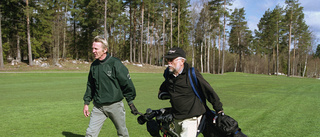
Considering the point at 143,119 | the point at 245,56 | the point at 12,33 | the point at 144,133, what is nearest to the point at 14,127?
the point at 144,133

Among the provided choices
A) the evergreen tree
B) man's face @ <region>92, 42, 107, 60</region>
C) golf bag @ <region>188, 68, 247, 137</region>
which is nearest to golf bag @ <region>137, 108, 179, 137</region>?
golf bag @ <region>188, 68, 247, 137</region>

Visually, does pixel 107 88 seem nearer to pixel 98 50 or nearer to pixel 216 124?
pixel 98 50

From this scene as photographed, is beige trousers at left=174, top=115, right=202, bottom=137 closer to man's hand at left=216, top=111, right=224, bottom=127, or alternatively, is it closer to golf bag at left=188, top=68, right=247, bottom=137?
golf bag at left=188, top=68, right=247, bottom=137

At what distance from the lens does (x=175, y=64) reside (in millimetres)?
3176

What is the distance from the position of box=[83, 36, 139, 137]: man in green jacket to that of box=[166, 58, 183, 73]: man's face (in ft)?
3.60

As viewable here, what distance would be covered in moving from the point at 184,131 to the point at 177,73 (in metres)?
0.84

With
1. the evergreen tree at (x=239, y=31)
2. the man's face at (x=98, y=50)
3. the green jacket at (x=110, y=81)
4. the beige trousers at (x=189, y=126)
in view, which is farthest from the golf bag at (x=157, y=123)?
the evergreen tree at (x=239, y=31)

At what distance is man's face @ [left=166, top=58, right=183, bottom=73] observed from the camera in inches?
125

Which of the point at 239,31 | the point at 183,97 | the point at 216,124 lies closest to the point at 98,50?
the point at 183,97

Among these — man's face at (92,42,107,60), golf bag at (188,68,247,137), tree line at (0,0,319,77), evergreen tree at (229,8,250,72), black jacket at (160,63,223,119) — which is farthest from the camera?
evergreen tree at (229,8,250,72)

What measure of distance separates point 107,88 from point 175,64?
1426 millimetres

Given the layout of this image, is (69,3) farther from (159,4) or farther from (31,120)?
(31,120)

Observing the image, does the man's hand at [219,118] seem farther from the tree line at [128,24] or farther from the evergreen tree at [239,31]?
the evergreen tree at [239,31]

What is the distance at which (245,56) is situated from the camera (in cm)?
7756
